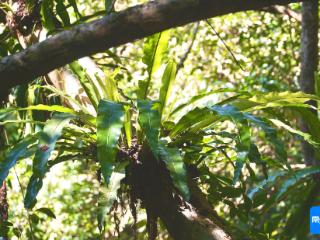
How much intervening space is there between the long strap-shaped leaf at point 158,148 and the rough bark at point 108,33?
36cm

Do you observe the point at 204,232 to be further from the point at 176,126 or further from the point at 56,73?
the point at 56,73

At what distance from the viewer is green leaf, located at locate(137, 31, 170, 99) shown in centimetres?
159

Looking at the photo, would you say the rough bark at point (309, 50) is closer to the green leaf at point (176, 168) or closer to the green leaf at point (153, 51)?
the green leaf at point (153, 51)

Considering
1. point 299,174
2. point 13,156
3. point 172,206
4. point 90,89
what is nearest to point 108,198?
point 172,206

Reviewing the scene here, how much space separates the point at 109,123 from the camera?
120cm

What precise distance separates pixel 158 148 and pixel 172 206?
227 millimetres

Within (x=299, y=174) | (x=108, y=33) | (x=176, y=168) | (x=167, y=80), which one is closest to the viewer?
(x=108, y=33)

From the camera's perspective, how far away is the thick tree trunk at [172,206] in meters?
1.25

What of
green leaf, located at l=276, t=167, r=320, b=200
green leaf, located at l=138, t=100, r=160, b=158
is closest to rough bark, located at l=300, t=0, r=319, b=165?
green leaf, located at l=276, t=167, r=320, b=200

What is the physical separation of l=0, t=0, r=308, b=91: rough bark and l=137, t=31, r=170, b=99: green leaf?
0.71 metres

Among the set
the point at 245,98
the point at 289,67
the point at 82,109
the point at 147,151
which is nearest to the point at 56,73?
the point at 82,109

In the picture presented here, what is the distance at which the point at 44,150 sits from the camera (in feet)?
3.85

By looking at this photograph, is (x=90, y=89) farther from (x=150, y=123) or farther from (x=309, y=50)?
(x=309, y=50)

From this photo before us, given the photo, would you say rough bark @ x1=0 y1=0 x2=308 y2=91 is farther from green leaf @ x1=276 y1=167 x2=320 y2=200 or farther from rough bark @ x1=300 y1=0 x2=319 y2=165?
rough bark @ x1=300 y1=0 x2=319 y2=165
